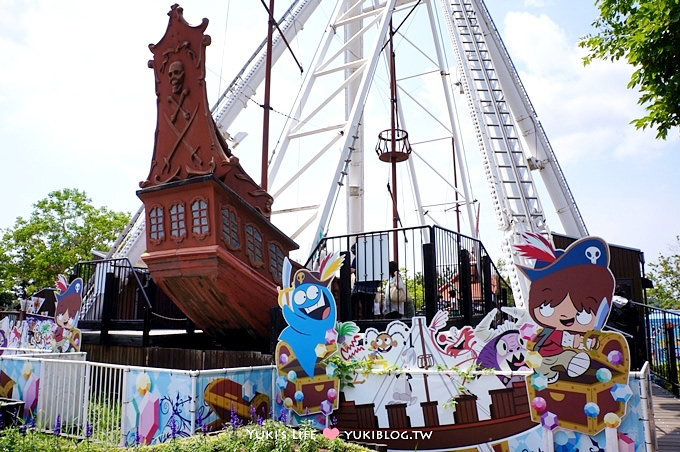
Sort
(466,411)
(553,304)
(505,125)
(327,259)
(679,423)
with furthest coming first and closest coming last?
1. (505,125)
2. (327,259)
3. (679,423)
4. (466,411)
5. (553,304)

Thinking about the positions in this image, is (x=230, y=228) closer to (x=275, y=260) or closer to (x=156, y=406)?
(x=275, y=260)

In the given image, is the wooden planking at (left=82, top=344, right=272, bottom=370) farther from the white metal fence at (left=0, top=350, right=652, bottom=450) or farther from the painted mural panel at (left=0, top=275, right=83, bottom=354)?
the white metal fence at (left=0, top=350, right=652, bottom=450)

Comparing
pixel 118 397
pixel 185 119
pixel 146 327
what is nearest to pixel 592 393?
pixel 118 397

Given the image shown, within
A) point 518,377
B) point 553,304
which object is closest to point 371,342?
point 518,377

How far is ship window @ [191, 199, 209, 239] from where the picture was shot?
8.77 meters

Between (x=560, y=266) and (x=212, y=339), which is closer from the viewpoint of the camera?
(x=560, y=266)

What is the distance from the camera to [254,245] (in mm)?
9406

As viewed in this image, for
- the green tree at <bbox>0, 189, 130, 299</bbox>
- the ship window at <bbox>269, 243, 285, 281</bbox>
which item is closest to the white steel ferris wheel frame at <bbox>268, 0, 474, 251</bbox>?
the ship window at <bbox>269, 243, 285, 281</bbox>

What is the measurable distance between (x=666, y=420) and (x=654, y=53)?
495 cm

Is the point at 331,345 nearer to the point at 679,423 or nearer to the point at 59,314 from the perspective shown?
the point at 679,423

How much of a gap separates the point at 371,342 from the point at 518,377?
2.09 meters

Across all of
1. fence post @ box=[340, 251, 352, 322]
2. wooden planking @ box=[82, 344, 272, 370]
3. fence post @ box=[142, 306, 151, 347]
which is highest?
fence post @ box=[340, 251, 352, 322]

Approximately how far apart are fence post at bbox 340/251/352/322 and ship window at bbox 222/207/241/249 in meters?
1.80

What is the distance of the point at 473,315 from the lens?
924cm
